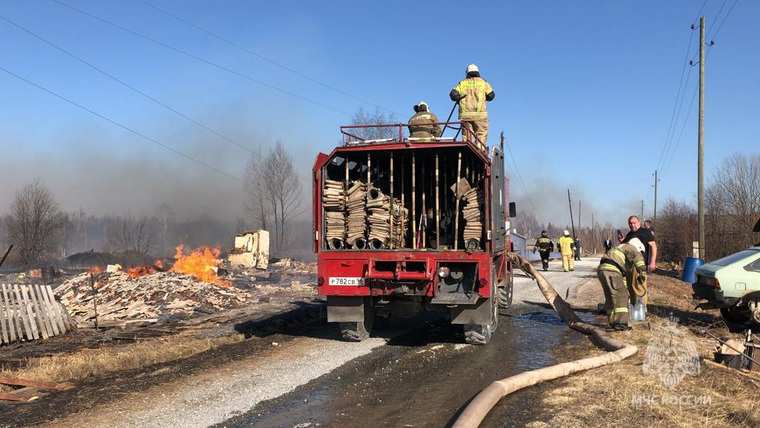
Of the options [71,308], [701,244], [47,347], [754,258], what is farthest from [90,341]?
[701,244]

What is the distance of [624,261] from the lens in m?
8.62

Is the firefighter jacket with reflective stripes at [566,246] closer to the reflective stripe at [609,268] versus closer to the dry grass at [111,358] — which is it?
the reflective stripe at [609,268]

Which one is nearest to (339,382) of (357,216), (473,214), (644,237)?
(357,216)

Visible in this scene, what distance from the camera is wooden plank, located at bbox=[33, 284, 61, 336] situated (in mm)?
10336

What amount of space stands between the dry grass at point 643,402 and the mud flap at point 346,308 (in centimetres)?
339

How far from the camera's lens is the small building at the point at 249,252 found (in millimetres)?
28844

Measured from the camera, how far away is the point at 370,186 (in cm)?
846

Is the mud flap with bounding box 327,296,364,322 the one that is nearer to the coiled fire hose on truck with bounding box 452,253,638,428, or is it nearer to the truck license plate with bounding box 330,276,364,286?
the truck license plate with bounding box 330,276,364,286

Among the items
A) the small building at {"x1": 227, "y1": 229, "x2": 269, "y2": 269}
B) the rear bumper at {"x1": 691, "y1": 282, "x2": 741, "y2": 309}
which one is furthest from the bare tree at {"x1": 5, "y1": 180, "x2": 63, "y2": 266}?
the rear bumper at {"x1": 691, "y1": 282, "x2": 741, "y2": 309}

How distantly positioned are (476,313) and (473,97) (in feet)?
15.2

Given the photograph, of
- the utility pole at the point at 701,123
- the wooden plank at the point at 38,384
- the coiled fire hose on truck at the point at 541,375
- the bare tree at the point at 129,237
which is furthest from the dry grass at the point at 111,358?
the bare tree at the point at 129,237

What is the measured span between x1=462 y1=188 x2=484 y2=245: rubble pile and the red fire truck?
0.02 metres

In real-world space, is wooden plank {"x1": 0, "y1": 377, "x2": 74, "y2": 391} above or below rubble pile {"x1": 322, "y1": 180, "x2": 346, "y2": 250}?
below

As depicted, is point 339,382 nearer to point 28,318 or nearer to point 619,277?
point 619,277
